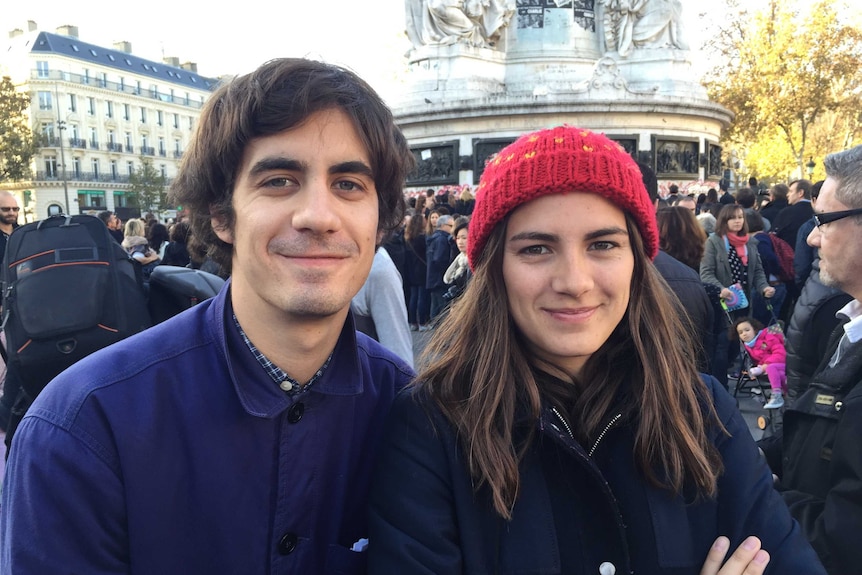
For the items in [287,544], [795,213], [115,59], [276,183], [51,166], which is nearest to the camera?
[287,544]

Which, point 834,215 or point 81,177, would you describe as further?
point 81,177

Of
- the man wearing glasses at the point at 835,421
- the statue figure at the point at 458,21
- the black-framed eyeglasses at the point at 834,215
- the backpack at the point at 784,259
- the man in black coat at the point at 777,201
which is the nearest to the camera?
the man wearing glasses at the point at 835,421

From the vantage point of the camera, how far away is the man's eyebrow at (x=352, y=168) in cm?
193

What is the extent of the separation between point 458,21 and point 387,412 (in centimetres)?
2052

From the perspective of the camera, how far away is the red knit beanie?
189 centimetres

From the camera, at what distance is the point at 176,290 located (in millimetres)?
3305

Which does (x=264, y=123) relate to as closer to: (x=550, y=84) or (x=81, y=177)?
(x=550, y=84)

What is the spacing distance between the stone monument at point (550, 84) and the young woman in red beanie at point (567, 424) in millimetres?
16757

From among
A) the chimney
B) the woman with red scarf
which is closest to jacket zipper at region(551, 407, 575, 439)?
the woman with red scarf

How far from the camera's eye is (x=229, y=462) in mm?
1783

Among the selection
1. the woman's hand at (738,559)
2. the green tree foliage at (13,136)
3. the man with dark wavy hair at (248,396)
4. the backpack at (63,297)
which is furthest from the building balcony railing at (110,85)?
the woman's hand at (738,559)

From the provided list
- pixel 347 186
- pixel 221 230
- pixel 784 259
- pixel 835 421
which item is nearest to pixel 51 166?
pixel 784 259

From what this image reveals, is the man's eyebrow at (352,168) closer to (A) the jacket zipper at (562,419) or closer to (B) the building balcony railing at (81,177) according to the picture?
(A) the jacket zipper at (562,419)

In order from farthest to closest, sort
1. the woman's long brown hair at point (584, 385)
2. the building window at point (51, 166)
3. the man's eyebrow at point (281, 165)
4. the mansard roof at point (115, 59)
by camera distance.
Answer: the mansard roof at point (115, 59) < the building window at point (51, 166) < the man's eyebrow at point (281, 165) < the woman's long brown hair at point (584, 385)
